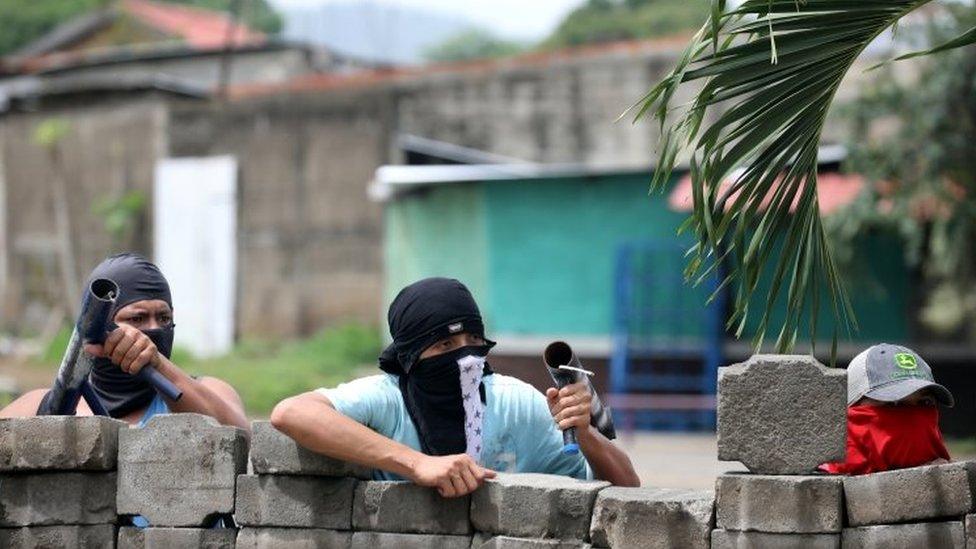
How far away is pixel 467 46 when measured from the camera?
73625 millimetres

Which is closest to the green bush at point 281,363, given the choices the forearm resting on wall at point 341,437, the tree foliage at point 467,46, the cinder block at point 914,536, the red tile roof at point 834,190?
the red tile roof at point 834,190

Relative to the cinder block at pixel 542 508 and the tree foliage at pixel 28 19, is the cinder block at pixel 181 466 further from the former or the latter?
the tree foliage at pixel 28 19

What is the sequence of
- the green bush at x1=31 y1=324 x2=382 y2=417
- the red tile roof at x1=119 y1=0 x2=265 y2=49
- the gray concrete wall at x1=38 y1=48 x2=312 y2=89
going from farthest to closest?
1. the red tile roof at x1=119 y1=0 x2=265 y2=49
2. the gray concrete wall at x1=38 y1=48 x2=312 y2=89
3. the green bush at x1=31 y1=324 x2=382 y2=417

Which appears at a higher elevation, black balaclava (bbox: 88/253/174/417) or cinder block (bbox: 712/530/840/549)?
black balaclava (bbox: 88/253/174/417)

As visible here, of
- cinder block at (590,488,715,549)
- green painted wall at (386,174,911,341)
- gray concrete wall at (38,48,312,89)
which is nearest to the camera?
cinder block at (590,488,715,549)

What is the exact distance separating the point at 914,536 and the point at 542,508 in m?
1.06

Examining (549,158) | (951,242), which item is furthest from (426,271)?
(951,242)

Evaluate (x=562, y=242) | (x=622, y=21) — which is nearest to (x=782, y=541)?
(x=562, y=242)

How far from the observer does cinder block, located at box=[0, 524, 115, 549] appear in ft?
17.4

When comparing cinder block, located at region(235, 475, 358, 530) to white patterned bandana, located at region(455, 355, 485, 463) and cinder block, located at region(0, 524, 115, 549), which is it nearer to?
white patterned bandana, located at region(455, 355, 485, 463)

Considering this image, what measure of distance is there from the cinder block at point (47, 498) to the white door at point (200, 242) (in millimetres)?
16535

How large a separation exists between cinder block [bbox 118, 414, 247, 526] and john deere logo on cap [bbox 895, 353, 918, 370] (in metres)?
2.05

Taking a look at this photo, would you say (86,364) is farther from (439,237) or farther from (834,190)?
(439,237)

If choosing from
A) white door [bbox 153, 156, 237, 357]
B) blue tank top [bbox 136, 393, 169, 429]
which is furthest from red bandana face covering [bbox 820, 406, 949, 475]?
white door [bbox 153, 156, 237, 357]
